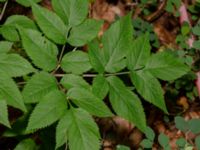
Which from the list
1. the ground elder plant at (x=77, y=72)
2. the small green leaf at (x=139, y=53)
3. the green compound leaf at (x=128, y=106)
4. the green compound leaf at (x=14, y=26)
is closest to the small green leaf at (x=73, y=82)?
the ground elder plant at (x=77, y=72)

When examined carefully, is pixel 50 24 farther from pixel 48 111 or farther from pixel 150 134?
pixel 150 134

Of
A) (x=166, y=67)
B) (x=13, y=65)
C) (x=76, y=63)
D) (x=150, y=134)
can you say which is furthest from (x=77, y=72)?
(x=150, y=134)

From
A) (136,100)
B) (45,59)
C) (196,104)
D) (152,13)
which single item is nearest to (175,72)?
(136,100)

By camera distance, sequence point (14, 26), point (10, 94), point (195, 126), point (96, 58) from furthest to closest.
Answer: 1. point (195, 126)
2. point (14, 26)
3. point (96, 58)
4. point (10, 94)

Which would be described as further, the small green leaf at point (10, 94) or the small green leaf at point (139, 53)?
the small green leaf at point (139, 53)

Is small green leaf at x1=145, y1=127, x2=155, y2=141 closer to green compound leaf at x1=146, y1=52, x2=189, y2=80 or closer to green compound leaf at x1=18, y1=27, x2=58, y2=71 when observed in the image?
green compound leaf at x1=146, y1=52, x2=189, y2=80

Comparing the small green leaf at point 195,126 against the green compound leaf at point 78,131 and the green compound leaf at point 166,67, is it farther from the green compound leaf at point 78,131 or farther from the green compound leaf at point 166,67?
the green compound leaf at point 78,131
